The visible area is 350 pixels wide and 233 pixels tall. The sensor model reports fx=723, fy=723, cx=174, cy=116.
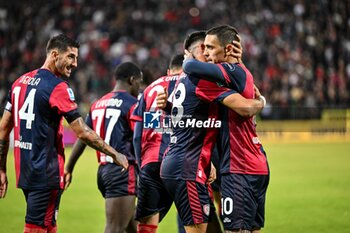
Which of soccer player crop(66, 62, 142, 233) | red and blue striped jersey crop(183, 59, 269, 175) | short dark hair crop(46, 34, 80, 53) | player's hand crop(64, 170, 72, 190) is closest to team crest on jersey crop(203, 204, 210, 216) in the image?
red and blue striped jersey crop(183, 59, 269, 175)

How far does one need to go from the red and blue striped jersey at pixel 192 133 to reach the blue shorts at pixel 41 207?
3.64ft

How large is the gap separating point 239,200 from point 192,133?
714 millimetres

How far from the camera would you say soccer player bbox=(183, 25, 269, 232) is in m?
5.80

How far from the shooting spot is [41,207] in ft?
21.1

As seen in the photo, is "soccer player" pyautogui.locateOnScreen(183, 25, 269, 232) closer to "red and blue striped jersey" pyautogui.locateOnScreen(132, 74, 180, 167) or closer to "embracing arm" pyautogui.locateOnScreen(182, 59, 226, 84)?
"embracing arm" pyautogui.locateOnScreen(182, 59, 226, 84)

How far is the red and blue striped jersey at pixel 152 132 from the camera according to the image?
735 centimetres

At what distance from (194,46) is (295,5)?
24.6 metres

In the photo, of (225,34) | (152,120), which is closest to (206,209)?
(225,34)

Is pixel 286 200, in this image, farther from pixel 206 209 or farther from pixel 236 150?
pixel 236 150

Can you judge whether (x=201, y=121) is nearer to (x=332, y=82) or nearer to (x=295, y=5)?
(x=332, y=82)

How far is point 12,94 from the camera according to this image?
6.67m

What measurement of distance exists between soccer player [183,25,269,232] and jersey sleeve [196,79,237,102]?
68 mm

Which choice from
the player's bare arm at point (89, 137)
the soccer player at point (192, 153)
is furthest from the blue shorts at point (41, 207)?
the soccer player at point (192, 153)

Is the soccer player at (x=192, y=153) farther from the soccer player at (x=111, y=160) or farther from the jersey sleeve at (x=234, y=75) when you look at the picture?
the soccer player at (x=111, y=160)
